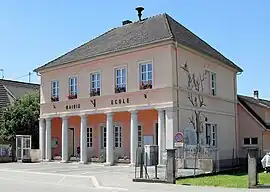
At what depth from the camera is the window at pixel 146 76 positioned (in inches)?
1097

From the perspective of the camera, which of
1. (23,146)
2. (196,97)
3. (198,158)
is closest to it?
(198,158)

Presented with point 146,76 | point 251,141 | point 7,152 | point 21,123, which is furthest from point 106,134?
point 251,141

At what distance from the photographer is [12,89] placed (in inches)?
2026

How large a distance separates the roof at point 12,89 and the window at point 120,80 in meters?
21.4

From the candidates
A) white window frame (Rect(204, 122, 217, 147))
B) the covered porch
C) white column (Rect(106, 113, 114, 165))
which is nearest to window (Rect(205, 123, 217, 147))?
white window frame (Rect(204, 122, 217, 147))

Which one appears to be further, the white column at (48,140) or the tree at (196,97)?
the white column at (48,140)

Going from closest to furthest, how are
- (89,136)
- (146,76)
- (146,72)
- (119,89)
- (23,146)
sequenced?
1. (146,76)
2. (146,72)
3. (119,89)
4. (89,136)
5. (23,146)

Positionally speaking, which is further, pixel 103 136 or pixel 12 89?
pixel 12 89

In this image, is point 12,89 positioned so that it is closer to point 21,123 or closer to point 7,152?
point 21,123

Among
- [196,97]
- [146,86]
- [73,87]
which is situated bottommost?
[196,97]

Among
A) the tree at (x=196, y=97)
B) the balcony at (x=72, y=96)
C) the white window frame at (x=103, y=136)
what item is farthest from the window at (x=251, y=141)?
the balcony at (x=72, y=96)

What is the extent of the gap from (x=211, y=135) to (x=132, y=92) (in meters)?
6.99

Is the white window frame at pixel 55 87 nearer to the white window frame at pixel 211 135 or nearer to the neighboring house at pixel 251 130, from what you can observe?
the white window frame at pixel 211 135

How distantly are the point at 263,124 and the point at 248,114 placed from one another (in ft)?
5.38
